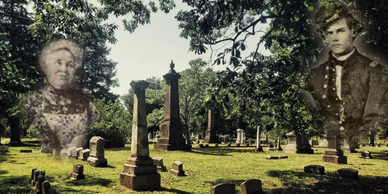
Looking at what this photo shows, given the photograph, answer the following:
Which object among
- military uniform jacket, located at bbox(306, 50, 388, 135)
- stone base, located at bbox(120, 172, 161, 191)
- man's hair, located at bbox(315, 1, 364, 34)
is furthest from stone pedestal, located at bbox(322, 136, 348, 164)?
stone base, located at bbox(120, 172, 161, 191)

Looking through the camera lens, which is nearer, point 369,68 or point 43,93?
point 369,68

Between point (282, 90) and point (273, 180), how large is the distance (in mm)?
3263

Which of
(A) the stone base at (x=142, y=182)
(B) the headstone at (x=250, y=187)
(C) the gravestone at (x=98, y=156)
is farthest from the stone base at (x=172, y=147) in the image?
(B) the headstone at (x=250, y=187)

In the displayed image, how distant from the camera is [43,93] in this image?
1919 centimetres

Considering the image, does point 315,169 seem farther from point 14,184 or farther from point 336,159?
point 14,184

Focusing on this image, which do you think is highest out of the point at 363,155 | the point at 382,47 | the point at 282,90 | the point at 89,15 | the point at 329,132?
the point at 89,15

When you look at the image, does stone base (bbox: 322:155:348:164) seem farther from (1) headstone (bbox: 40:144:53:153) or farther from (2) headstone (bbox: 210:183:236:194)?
(1) headstone (bbox: 40:144:53:153)

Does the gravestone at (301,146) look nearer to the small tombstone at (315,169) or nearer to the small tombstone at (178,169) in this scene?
the small tombstone at (315,169)

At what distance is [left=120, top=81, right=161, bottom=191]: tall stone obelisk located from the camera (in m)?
7.20

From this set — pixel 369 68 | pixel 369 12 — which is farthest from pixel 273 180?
pixel 369 12

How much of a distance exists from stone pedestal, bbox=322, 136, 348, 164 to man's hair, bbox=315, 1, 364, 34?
6353 mm

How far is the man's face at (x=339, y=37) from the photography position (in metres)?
8.70

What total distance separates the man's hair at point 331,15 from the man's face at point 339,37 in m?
0.15

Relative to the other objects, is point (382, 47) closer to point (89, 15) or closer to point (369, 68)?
point (369, 68)
